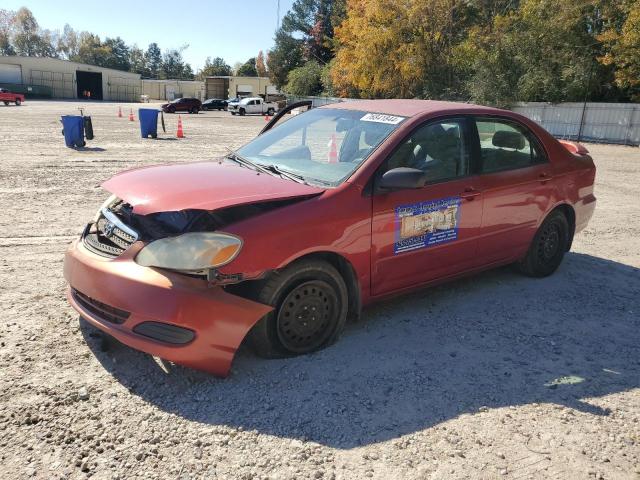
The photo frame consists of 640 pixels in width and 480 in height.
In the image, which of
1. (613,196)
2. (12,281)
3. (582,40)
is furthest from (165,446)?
(582,40)

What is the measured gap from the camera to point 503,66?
103ft

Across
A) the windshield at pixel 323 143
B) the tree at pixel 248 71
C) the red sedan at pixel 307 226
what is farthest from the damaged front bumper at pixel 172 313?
the tree at pixel 248 71

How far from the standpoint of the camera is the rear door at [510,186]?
176 inches

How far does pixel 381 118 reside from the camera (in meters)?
4.13

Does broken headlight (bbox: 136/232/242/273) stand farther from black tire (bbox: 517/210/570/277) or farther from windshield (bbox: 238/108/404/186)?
black tire (bbox: 517/210/570/277)

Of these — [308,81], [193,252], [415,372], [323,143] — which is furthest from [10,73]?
[415,372]

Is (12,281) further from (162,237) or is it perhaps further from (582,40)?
(582,40)

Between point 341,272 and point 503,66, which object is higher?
point 503,66

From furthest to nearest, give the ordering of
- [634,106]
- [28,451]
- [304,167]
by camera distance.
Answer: [634,106]
[304,167]
[28,451]

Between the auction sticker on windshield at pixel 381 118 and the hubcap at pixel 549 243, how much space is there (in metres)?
2.09

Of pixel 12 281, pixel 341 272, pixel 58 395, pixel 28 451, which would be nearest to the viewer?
pixel 28 451

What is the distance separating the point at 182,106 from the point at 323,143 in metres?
43.8

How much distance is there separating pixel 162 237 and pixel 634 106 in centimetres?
2659

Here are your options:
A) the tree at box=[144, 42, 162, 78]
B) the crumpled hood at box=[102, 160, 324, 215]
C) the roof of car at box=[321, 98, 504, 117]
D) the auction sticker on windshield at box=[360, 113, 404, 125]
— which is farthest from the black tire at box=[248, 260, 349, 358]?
the tree at box=[144, 42, 162, 78]
